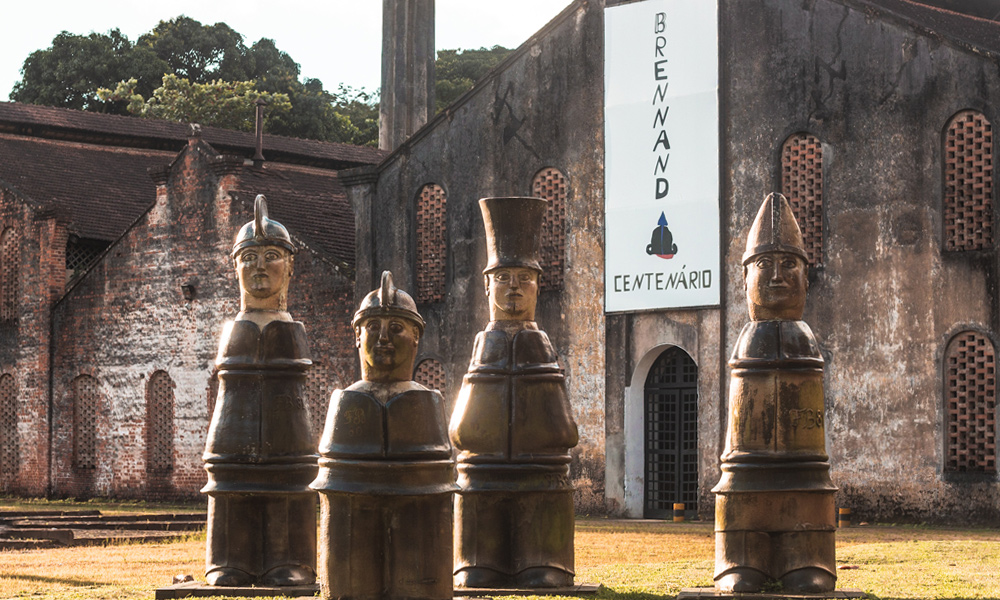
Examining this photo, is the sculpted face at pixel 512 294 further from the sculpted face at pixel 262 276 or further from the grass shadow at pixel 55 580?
the grass shadow at pixel 55 580

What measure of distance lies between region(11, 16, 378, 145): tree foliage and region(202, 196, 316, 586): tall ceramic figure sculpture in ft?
123

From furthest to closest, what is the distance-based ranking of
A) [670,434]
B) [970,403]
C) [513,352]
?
[670,434] < [970,403] < [513,352]

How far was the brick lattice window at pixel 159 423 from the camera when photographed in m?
29.8

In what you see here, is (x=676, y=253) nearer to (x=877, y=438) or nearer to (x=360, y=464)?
(x=877, y=438)

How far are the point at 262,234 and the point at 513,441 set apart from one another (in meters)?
2.44

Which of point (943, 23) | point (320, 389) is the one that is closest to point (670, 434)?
point (320, 389)

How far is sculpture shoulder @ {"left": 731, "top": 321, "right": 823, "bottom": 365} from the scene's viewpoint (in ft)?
34.7

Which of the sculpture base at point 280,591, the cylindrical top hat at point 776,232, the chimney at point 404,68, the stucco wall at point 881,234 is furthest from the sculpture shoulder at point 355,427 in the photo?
the chimney at point 404,68

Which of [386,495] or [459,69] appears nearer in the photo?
[386,495]

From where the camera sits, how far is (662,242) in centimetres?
2361

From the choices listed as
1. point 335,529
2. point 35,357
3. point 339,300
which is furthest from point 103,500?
point 335,529

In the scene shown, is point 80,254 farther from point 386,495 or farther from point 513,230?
point 386,495

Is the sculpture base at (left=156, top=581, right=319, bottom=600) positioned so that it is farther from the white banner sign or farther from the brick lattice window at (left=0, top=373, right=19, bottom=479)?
the brick lattice window at (left=0, top=373, right=19, bottom=479)

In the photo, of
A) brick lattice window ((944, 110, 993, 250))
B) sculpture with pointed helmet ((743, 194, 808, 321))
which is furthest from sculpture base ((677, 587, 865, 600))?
brick lattice window ((944, 110, 993, 250))
